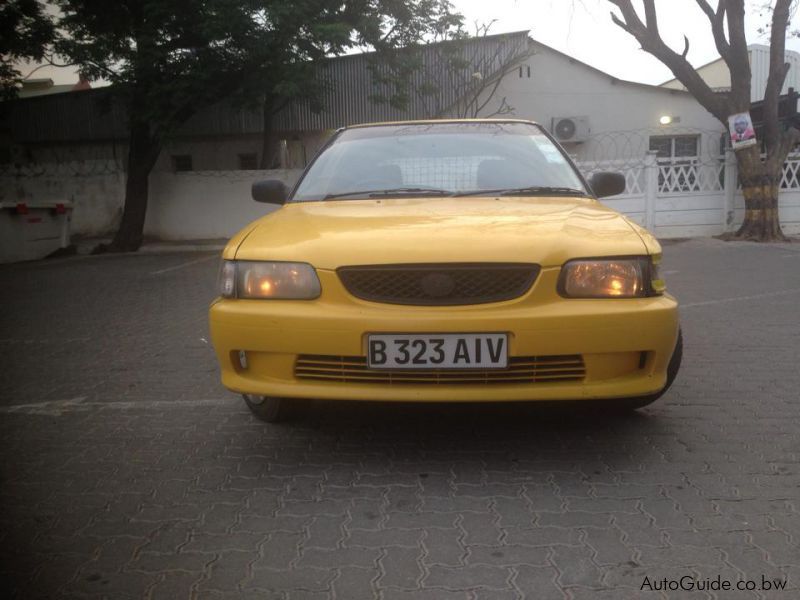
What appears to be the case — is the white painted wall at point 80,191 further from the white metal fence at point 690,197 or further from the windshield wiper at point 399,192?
the windshield wiper at point 399,192

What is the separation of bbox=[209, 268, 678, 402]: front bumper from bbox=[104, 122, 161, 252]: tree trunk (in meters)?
13.8

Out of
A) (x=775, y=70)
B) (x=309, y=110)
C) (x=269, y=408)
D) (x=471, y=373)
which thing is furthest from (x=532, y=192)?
(x=309, y=110)

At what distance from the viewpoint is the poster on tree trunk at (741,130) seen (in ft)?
44.7

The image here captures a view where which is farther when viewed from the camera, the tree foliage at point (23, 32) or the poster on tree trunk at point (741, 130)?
the poster on tree trunk at point (741, 130)

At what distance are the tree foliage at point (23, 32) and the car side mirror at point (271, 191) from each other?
1108cm

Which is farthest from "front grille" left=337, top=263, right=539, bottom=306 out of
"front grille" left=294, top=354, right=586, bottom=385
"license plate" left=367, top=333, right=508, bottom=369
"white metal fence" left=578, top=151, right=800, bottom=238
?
"white metal fence" left=578, top=151, right=800, bottom=238

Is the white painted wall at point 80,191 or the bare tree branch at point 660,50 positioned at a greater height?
the bare tree branch at point 660,50

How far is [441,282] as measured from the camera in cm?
278

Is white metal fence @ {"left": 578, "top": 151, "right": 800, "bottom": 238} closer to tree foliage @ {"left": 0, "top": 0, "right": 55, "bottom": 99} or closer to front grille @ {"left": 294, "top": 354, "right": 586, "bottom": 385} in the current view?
tree foliage @ {"left": 0, "top": 0, "right": 55, "bottom": 99}

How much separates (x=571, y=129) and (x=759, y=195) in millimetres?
7730

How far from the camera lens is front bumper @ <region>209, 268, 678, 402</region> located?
2.73 meters

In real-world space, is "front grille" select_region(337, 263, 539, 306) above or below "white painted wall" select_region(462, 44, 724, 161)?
below

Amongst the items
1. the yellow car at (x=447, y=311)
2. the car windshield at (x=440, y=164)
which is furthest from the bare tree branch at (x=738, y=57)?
the yellow car at (x=447, y=311)

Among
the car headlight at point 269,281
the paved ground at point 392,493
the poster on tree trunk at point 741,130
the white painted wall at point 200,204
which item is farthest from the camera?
the white painted wall at point 200,204
